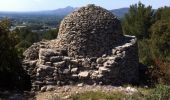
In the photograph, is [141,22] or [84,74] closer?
[84,74]

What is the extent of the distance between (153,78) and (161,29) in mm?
14006

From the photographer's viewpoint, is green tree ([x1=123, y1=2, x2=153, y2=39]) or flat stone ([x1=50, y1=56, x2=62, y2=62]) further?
green tree ([x1=123, y1=2, x2=153, y2=39])

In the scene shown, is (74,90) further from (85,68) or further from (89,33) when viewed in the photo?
(89,33)

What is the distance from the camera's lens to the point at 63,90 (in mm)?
18484

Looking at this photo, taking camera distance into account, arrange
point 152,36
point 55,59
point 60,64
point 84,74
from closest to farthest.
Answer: point 84,74 → point 60,64 → point 55,59 → point 152,36

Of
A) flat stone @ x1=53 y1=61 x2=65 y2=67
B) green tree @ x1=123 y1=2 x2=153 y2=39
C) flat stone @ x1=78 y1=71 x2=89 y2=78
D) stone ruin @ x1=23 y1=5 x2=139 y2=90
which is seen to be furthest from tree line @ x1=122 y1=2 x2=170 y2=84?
flat stone @ x1=53 y1=61 x2=65 y2=67

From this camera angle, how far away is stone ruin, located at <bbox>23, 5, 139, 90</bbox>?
19047mm

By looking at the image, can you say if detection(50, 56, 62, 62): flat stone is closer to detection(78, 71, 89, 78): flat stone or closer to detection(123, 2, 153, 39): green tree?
detection(78, 71, 89, 78): flat stone

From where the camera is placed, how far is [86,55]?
19.8 meters

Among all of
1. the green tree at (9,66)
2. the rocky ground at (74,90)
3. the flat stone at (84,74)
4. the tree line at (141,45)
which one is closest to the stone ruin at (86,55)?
the flat stone at (84,74)

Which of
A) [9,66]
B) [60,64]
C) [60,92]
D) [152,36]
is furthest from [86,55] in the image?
[152,36]

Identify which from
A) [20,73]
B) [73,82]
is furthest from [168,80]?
[20,73]

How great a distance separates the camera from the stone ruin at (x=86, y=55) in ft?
62.5

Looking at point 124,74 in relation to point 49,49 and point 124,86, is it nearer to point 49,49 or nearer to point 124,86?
point 124,86
